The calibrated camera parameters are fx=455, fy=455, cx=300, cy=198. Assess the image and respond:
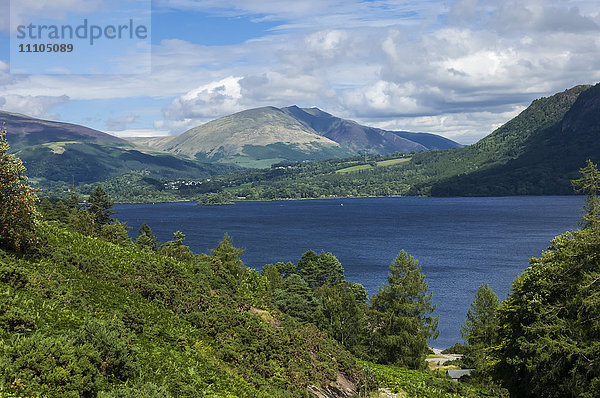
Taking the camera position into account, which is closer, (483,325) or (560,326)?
(560,326)

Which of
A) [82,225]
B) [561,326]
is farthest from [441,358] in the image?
[82,225]

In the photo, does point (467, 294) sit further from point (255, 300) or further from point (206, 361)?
point (206, 361)

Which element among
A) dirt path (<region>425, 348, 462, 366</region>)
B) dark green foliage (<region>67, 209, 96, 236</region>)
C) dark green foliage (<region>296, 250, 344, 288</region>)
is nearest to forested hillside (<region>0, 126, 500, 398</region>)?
dark green foliage (<region>67, 209, 96, 236</region>)

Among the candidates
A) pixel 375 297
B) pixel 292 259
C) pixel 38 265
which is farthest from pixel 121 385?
pixel 292 259

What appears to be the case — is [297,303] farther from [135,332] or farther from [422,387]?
[135,332]

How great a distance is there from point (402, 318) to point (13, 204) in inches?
1943

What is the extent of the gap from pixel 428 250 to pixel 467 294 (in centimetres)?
6239

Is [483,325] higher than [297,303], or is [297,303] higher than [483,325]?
[297,303]

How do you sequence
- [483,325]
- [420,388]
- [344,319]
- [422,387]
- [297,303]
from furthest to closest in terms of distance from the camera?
[344,319]
[483,325]
[297,303]
[422,387]
[420,388]

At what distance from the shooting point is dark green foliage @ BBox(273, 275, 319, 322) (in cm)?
6406

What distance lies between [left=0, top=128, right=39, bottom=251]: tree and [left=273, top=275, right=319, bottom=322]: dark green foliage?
38.7m

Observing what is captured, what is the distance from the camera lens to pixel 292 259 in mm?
164625

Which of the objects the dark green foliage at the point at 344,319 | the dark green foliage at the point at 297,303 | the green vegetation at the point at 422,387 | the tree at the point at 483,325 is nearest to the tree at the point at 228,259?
the dark green foliage at the point at 297,303

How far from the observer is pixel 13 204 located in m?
24.8
